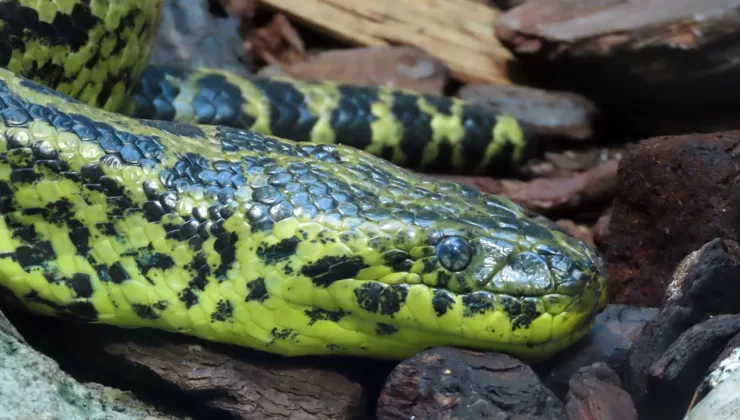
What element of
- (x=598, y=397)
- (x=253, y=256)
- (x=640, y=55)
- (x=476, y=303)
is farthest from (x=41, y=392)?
(x=640, y=55)

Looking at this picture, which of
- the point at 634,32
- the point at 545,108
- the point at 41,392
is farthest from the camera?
the point at 545,108

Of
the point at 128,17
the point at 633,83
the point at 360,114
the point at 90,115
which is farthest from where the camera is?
the point at 633,83

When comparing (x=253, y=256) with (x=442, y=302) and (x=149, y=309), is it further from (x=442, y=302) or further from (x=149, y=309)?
(x=442, y=302)

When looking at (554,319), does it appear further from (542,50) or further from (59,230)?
(542,50)

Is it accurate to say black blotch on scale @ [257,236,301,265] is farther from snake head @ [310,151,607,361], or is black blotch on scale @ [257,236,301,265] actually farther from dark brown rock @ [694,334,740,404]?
dark brown rock @ [694,334,740,404]

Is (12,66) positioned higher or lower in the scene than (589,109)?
higher

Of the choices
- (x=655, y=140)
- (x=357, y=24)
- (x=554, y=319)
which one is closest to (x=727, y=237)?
(x=655, y=140)

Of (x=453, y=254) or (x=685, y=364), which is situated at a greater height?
(x=453, y=254)
